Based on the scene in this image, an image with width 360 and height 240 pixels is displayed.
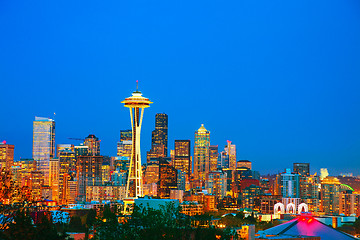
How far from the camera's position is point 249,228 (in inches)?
3775

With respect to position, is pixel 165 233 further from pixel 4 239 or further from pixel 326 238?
pixel 326 238

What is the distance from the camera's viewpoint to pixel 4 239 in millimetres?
28266

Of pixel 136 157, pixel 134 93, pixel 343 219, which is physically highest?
pixel 134 93

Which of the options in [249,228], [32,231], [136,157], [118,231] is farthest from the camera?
[136,157]

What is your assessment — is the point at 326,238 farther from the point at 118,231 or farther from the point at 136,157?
the point at 136,157

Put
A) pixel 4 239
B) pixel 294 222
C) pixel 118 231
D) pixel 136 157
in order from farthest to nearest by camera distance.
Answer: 1. pixel 136 157
2. pixel 294 222
3. pixel 118 231
4. pixel 4 239

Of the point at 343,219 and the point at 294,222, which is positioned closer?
the point at 294,222

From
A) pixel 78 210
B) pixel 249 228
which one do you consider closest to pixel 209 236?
pixel 249 228

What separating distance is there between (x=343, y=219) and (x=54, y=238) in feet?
472

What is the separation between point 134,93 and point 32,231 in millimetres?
156875

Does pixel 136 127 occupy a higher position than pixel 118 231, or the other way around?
pixel 136 127

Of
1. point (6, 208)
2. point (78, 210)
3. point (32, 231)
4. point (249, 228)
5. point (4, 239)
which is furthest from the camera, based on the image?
point (78, 210)

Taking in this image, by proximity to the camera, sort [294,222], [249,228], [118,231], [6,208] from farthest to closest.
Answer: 1. [294,222]
2. [249,228]
3. [118,231]
4. [6,208]

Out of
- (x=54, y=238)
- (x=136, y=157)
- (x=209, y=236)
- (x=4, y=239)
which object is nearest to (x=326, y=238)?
(x=209, y=236)
